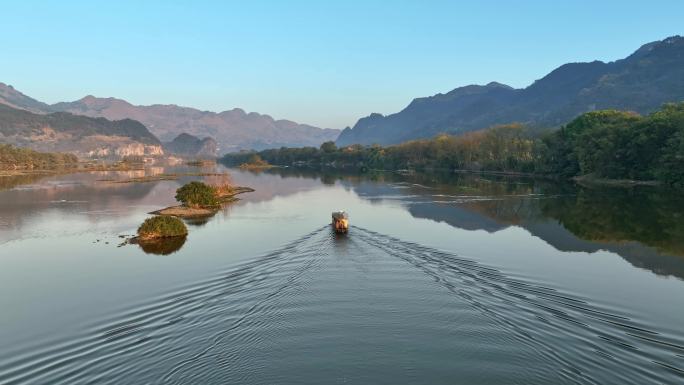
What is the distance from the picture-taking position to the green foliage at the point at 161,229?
152 ft

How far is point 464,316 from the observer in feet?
74.0

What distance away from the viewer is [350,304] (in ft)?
80.2

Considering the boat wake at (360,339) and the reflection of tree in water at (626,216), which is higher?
the reflection of tree in water at (626,216)

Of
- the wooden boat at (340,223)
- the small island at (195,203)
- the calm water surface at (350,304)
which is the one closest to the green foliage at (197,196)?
the small island at (195,203)

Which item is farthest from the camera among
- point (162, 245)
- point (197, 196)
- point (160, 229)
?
point (197, 196)

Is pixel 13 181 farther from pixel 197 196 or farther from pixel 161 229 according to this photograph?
pixel 161 229

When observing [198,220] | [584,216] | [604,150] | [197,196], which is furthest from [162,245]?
[604,150]

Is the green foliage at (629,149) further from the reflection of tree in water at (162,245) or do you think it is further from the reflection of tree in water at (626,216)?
the reflection of tree in water at (162,245)

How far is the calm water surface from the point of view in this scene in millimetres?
17438

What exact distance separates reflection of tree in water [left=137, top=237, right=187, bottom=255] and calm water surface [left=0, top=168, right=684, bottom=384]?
537 millimetres

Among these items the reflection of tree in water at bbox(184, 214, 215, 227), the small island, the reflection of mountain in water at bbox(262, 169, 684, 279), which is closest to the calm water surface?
the reflection of mountain in water at bbox(262, 169, 684, 279)

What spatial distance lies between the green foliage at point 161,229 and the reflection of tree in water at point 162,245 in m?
0.84

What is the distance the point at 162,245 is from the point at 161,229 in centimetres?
403

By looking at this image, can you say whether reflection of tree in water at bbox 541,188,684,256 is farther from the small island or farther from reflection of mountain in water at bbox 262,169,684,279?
the small island
